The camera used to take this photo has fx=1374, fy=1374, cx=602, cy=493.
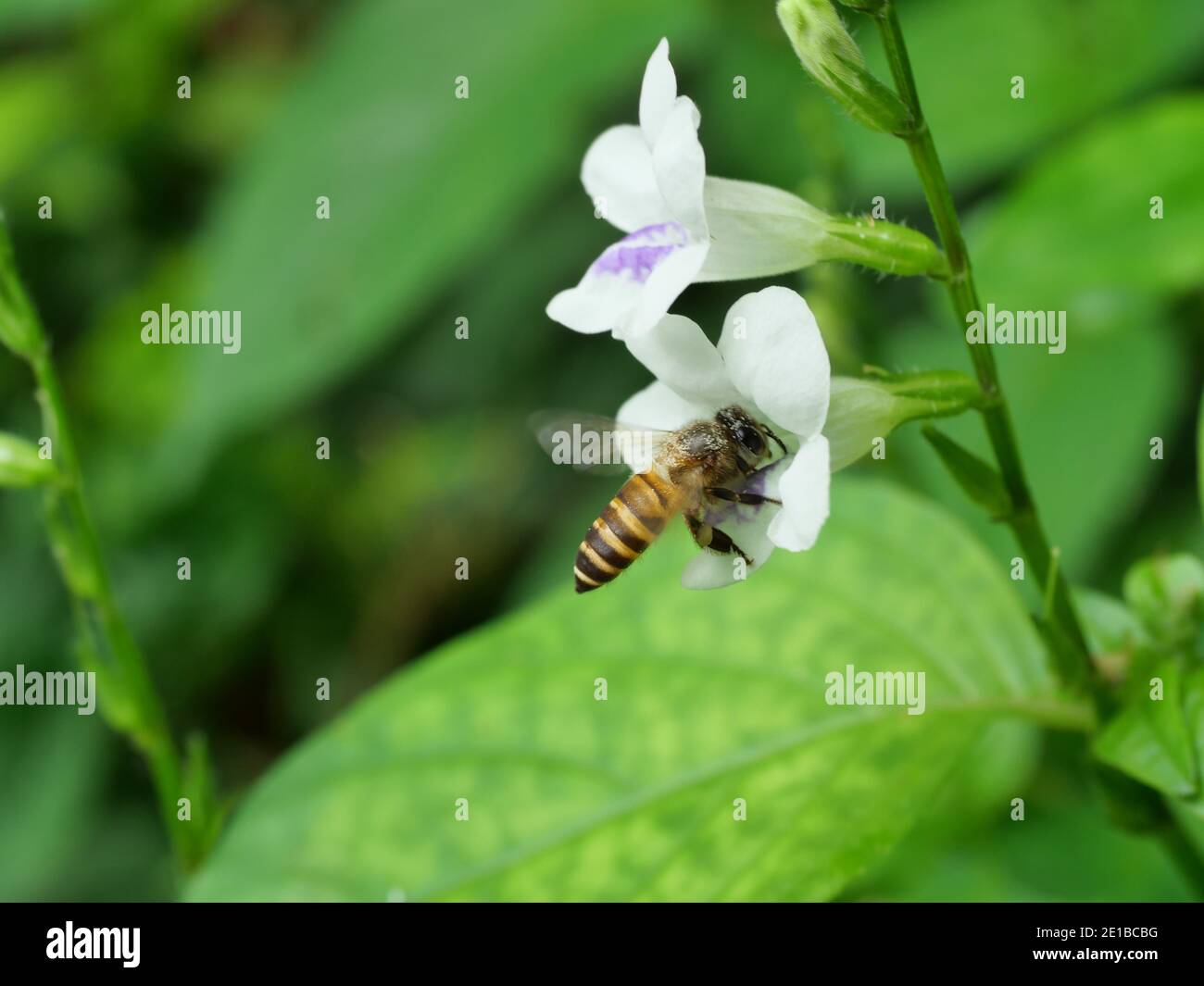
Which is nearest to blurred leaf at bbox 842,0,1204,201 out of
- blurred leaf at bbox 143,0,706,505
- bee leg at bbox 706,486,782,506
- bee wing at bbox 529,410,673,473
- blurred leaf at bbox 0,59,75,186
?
blurred leaf at bbox 143,0,706,505

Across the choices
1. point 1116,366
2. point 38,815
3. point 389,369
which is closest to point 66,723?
point 38,815

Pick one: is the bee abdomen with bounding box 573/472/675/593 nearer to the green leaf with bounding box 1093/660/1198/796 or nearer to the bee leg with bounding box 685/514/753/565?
the bee leg with bounding box 685/514/753/565

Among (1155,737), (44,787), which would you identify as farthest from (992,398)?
(44,787)

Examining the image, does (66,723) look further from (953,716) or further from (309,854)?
(953,716)

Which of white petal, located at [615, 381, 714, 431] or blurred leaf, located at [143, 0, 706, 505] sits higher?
blurred leaf, located at [143, 0, 706, 505]

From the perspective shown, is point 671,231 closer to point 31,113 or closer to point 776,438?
point 776,438

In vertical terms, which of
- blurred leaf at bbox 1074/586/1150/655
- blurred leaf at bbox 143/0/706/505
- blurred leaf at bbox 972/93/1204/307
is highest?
blurred leaf at bbox 143/0/706/505

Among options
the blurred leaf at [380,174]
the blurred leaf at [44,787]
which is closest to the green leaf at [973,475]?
the blurred leaf at [380,174]
